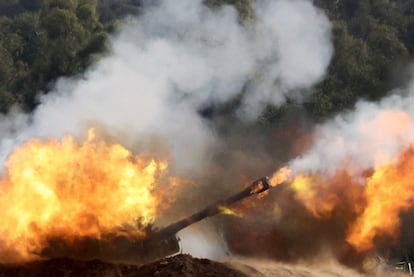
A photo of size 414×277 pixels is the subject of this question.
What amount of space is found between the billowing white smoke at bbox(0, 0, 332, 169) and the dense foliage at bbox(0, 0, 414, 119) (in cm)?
96

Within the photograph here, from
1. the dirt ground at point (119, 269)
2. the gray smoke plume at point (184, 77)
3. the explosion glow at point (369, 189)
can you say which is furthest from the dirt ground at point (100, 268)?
the gray smoke plume at point (184, 77)

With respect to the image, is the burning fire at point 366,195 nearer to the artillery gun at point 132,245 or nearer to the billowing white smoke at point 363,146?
the billowing white smoke at point 363,146

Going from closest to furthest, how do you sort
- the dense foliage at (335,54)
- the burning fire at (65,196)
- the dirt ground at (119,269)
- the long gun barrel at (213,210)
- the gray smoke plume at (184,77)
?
the dirt ground at (119,269), the burning fire at (65,196), the long gun barrel at (213,210), the gray smoke plume at (184,77), the dense foliage at (335,54)

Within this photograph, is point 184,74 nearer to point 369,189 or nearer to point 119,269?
point 369,189

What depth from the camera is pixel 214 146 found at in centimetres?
2439

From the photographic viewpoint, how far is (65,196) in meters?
14.1

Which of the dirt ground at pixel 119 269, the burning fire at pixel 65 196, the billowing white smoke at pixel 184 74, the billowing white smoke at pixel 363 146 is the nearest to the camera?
the dirt ground at pixel 119 269

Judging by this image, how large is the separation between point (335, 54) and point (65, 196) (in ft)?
59.2

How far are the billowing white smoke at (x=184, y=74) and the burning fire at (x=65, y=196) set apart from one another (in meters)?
3.39

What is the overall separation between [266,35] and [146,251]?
1368 cm

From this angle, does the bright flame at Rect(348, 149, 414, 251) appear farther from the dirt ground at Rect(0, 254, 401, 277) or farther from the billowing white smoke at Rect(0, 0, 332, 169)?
the billowing white smoke at Rect(0, 0, 332, 169)

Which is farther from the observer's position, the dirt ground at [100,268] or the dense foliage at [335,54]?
the dense foliage at [335,54]

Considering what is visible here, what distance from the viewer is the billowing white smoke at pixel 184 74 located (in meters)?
20.0

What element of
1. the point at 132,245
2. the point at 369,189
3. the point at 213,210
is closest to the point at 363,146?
the point at 369,189
